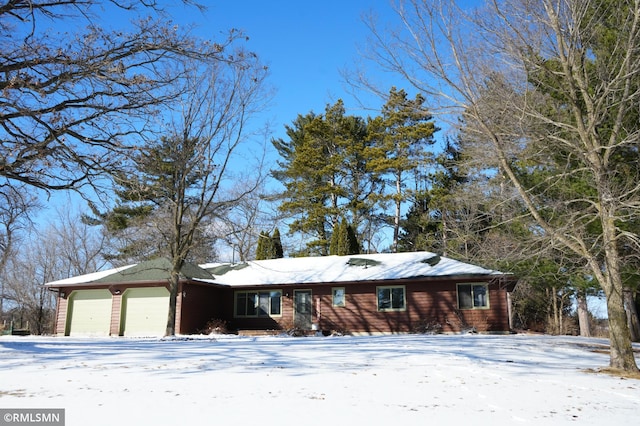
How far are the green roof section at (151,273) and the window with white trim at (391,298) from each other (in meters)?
7.97

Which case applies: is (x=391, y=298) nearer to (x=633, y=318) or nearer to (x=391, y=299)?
(x=391, y=299)

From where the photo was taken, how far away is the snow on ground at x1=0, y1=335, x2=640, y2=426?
532 cm

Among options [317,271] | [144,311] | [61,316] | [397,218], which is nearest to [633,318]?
[317,271]

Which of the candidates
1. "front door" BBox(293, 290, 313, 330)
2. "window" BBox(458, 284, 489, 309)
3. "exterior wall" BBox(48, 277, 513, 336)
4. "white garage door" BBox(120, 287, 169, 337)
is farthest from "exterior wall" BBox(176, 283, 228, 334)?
"window" BBox(458, 284, 489, 309)

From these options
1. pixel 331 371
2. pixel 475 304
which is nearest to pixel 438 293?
pixel 475 304

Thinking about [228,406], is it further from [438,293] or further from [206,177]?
[438,293]

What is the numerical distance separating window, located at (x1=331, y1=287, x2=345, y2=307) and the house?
1.8 inches

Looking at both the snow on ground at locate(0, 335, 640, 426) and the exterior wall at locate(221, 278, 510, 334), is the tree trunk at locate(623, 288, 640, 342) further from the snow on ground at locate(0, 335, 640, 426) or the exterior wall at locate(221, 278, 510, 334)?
the snow on ground at locate(0, 335, 640, 426)

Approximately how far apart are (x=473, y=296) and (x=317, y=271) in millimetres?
7183

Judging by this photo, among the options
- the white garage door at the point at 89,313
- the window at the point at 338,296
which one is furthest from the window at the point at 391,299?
the white garage door at the point at 89,313

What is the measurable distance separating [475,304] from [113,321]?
52.4 feet

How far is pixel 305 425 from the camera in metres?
4.89

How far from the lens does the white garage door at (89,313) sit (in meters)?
23.1

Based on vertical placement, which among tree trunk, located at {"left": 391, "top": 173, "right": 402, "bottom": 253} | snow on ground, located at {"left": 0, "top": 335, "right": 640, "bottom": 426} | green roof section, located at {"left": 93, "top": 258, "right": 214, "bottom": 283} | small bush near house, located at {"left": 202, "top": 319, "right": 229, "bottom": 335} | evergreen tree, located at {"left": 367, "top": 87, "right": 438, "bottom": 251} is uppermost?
evergreen tree, located at {"left": 367, "top": 87, "right": 438, "bottom": 251}
